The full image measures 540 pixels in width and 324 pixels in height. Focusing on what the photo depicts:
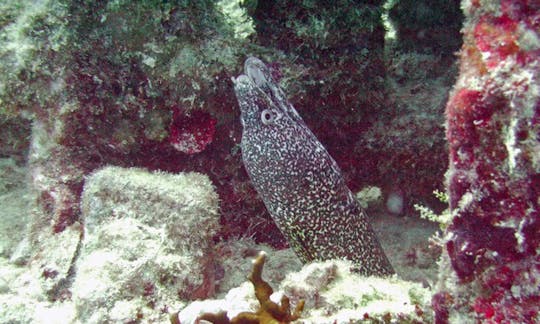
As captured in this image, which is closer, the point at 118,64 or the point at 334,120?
the point at 118,64

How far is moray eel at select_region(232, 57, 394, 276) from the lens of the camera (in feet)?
12.1

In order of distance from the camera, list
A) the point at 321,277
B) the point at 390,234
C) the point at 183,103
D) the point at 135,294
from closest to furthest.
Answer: the point at 321,277
the point at 135,294
the point at 183,103
the point at 390,234

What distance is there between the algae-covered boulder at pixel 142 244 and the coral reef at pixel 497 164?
229 centimetres

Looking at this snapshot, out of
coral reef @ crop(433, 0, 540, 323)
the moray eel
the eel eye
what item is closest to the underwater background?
coral reef @ crop(433, 0, 540, 323)

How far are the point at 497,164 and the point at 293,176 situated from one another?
2.32m

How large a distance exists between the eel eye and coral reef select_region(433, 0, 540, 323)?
222cm

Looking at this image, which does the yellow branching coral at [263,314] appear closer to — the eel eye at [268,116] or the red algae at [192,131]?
the eel eye at [268,116]

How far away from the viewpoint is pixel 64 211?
13.6 ft

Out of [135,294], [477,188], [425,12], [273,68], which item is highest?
[425,12]

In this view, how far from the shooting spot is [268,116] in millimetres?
3715

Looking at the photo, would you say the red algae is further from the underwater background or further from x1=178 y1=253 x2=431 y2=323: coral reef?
x1=178 y1=253 x2=431 y2=323: coral reef

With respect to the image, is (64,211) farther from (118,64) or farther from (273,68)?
(273,68)

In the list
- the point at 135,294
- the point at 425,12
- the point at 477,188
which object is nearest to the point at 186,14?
the point at 135,294

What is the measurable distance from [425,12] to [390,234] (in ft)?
11.9
